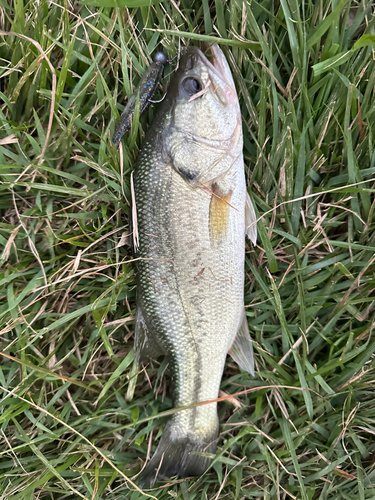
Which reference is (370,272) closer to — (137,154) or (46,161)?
(137,154)

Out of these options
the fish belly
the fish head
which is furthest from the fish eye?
the fish belly

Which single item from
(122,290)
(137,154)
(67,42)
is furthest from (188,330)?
(67,42)

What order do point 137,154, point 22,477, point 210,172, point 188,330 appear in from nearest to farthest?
point 210,172 < point 188,330 < point 137,154 < point 22,477

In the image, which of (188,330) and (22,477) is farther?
(22,477)

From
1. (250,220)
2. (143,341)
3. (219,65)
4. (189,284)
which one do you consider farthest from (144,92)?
(143,341)

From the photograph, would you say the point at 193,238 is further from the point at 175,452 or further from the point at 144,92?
the point at 175,452

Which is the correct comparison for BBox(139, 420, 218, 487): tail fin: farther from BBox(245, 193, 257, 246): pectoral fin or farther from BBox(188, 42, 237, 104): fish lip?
BBox(188, 42, 237, 104): fish lip

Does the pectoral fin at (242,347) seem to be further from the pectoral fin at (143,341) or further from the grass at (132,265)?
the pectoral fin at (143,341)
